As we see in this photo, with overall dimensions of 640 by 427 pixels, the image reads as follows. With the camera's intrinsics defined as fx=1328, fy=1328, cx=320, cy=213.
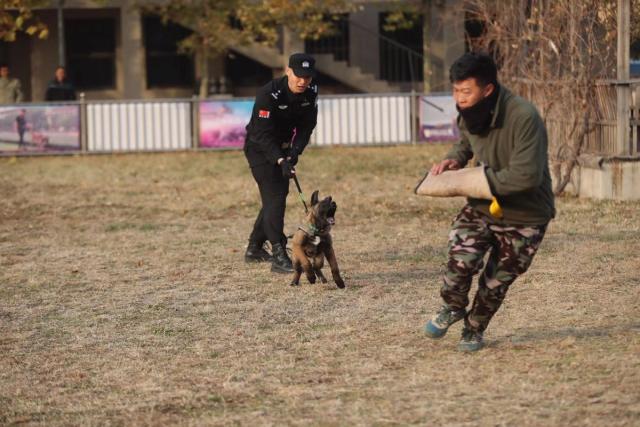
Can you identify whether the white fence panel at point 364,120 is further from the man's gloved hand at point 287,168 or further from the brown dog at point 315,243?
the brown dog at point 315,243

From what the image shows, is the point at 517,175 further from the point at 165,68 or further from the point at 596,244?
the point at 165,68

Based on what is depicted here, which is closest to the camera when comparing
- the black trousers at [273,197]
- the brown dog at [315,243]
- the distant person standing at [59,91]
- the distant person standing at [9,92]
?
the brown dog at [315,243]

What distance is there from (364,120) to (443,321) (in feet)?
59.0

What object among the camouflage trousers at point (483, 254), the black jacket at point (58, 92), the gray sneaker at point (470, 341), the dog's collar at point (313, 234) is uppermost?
the black jacket at point (58, 92)

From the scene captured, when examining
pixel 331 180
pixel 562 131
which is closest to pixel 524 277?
pixel 562 131

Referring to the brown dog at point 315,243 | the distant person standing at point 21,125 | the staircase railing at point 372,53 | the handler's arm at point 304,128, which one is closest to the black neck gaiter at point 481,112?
the brown dog at point 315,243

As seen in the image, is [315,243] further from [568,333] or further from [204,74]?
[204,74]

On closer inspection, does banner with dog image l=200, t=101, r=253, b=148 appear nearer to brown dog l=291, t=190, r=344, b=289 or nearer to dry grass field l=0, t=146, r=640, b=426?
dry grass field l=0, t=146, r=640, b=426

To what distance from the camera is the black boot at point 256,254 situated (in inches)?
461

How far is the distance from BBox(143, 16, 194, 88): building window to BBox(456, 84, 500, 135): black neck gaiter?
28.3 metres

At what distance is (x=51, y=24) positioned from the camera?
34.4 m

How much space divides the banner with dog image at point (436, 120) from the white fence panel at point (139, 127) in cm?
449

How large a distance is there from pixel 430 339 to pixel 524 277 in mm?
2589

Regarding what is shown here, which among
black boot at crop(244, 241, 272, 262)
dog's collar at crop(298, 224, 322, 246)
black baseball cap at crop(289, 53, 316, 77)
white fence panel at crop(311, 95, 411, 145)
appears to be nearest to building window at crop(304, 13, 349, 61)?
white fence panel at crop(311, 95, 411, 145)
